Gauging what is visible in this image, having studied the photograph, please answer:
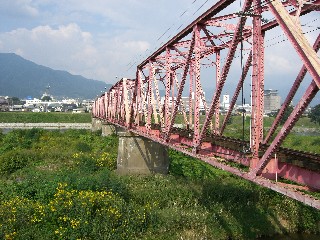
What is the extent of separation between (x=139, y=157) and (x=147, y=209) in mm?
10532

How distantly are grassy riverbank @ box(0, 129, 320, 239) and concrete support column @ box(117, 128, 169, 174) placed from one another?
1.77 m

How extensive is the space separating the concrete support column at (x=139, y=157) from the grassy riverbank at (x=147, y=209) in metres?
1.77

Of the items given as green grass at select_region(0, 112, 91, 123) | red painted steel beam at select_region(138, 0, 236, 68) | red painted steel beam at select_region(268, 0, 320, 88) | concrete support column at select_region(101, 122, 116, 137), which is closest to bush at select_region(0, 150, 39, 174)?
red painted steel beam at select_region(138, 0, 236, 68)

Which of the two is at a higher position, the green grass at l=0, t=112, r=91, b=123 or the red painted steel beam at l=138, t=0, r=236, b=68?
the red painted steel beam at l=138, t=0, r=236, b=68

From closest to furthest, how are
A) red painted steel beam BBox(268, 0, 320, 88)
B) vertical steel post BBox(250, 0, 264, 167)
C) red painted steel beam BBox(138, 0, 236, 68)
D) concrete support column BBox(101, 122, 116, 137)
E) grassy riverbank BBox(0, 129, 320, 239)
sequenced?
red painted steel beam BBox(268, 0, 320, 88), vertical steel post BBox(250, 0, 264, 167), red painted steel beam BBox(138, 0, 236, 68), grassy riverbank BBox(0, 129, 320, 239), concrete support column BBox(101, 122, 116, 137)

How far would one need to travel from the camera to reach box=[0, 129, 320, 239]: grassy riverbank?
57.9 feet

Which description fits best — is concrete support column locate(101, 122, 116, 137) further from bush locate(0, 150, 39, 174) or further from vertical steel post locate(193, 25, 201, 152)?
vertical steel post locate(193, 25, 201, 152)

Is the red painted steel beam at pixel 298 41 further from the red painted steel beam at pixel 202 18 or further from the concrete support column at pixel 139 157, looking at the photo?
the concrete support column at pixel 139 157

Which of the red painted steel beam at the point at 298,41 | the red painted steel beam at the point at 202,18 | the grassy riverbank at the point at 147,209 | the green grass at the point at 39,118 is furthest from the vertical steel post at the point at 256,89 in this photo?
the green grass at the point at 39,118

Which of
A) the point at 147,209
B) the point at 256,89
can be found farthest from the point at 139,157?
the point at 256,89

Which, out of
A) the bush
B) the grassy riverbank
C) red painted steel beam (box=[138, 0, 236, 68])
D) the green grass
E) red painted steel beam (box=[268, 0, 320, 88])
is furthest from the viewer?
the green grass

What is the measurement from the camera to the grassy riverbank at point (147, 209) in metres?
17.6

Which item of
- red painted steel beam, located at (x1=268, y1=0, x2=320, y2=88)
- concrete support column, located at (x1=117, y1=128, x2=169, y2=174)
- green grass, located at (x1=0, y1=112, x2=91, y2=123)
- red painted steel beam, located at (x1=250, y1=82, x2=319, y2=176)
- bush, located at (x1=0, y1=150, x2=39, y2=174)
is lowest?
green grass, located at (x1=0, y1=112, x2=91, y2=123)

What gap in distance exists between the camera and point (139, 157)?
30.6 meters
